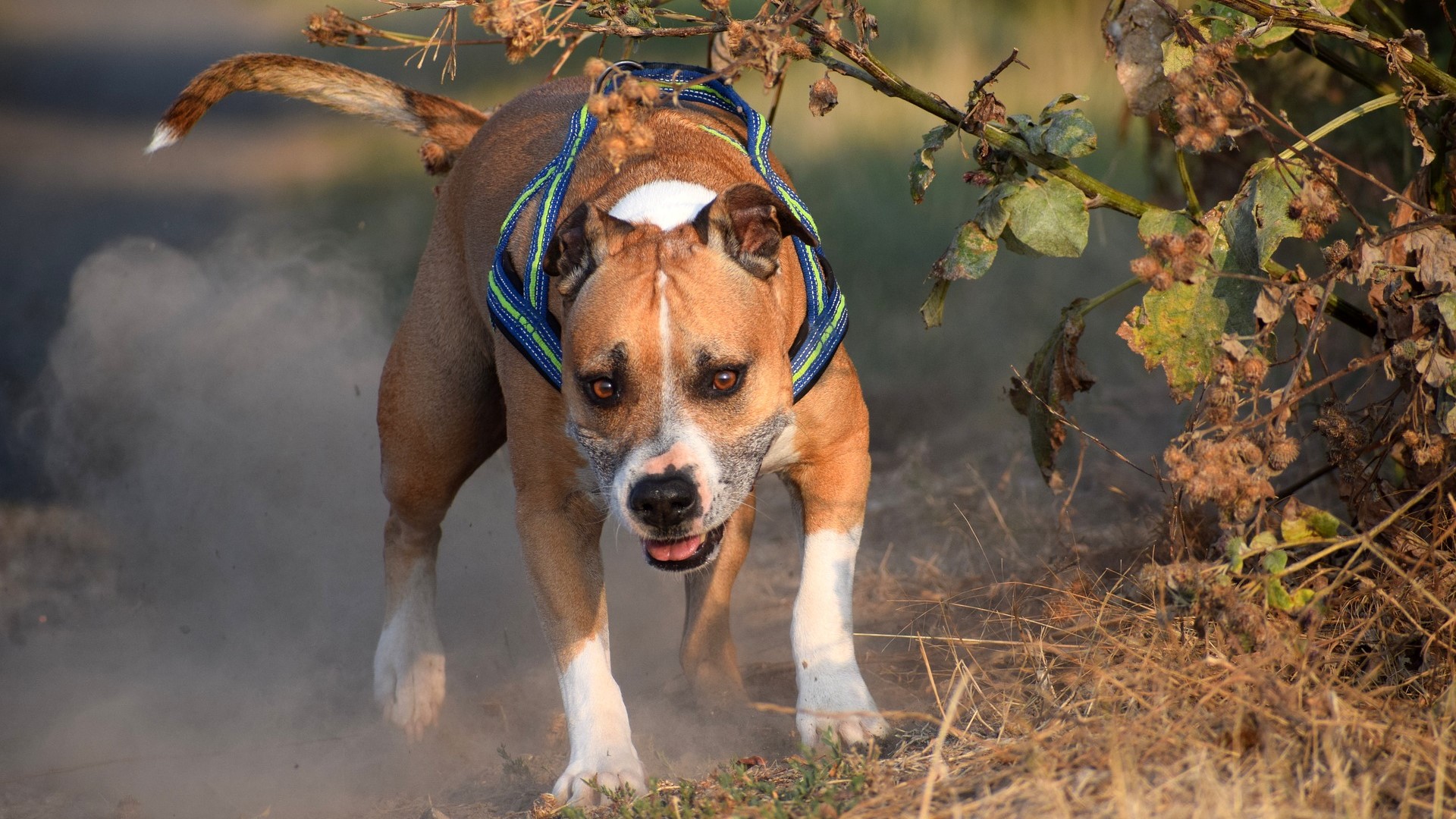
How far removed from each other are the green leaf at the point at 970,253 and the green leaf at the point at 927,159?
0.17 metres

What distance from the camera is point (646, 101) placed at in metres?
3.03

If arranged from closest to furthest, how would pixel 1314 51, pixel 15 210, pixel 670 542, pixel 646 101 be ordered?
pixel 646 101 → pixel 670 542 → pixel 1314 51 → pixel 15 210

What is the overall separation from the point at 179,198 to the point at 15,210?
783 mm

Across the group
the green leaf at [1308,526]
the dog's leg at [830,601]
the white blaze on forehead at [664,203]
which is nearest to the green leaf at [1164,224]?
the green leaf at [1308,526]

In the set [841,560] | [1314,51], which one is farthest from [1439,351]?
[841,560]

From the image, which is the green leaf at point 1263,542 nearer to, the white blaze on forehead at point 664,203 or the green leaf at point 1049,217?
the green leaf at point 1049,217

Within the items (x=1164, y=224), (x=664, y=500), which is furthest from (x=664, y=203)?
(x=1164, y=224)

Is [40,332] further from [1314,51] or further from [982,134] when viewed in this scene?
[1314,51]

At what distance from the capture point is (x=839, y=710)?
3.70 metres

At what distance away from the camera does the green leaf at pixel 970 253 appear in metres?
3.73

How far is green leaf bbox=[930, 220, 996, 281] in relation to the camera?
147 inches

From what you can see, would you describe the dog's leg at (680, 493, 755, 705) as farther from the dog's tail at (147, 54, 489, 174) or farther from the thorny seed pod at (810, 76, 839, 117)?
the dog's tail at (147, 54, 489, 174)

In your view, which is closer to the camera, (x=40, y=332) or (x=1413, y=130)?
(x=1413, y=130)

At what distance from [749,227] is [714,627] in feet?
5.79
